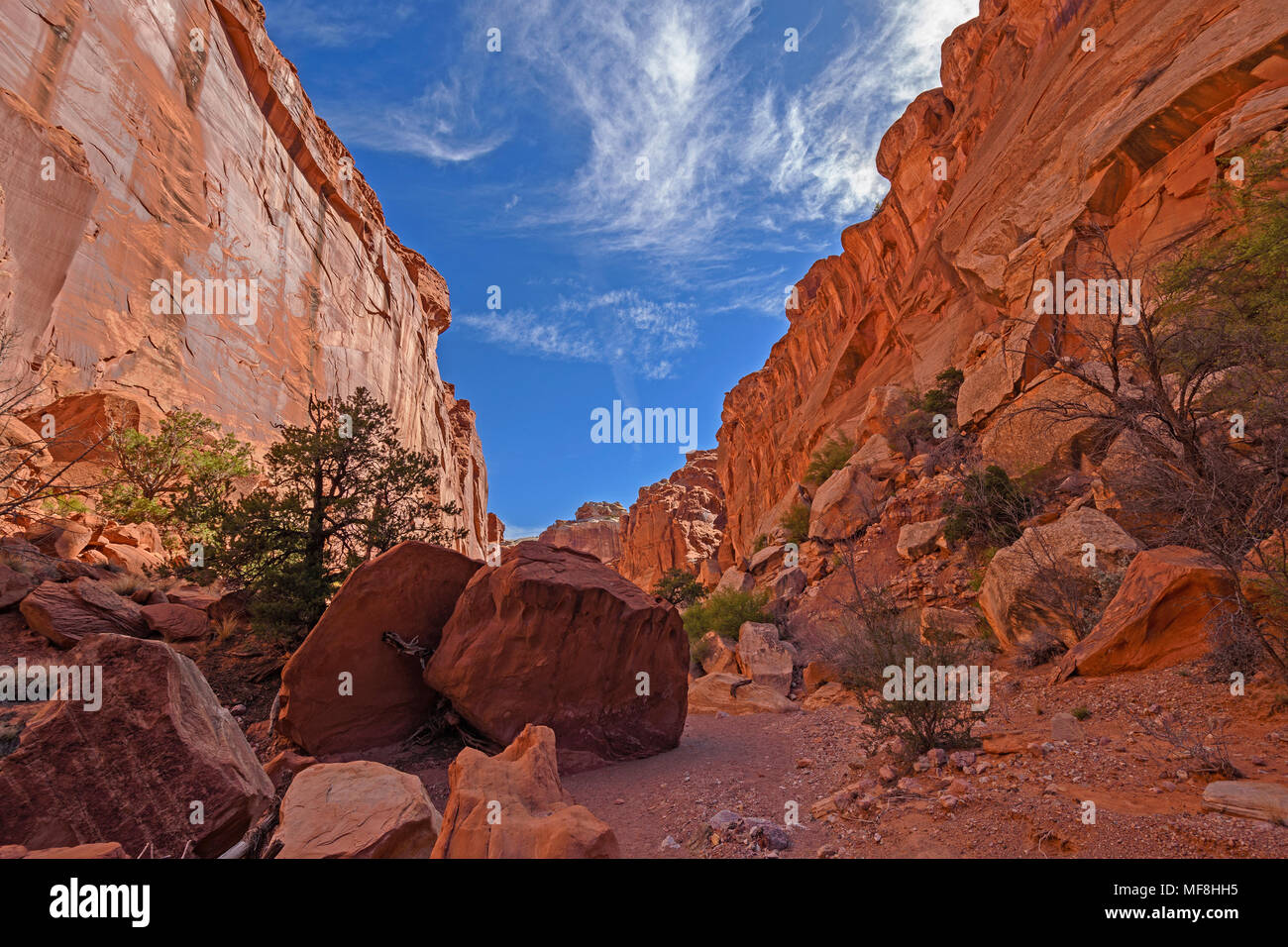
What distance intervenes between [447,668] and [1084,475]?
13.7 m

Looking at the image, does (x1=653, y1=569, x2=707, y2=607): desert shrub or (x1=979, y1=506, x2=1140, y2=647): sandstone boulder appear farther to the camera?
(x1=653, y1=569, x2=707, y2=607): desert shrub

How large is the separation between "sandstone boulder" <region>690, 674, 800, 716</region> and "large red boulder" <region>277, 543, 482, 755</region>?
610 cm

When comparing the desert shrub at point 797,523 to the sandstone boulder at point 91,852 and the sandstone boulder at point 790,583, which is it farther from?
the sandstone boulder at point 91,852

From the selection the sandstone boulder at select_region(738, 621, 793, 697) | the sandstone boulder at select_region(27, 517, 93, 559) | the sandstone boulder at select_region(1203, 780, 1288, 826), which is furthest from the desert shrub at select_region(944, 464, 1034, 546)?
the sandstone boulder at select_region(27, 517, 93, 559)

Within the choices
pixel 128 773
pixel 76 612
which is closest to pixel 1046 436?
pixel 128 773

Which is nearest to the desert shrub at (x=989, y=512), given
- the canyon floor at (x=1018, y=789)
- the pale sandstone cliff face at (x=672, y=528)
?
the canyon floor at (x=1018, y=789)

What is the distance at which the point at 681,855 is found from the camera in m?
4.63

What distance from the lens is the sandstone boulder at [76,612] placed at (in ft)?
26.8

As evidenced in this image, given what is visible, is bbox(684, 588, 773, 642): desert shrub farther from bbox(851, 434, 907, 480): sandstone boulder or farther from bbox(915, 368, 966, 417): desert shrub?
bbox(915, 368, 966, 417): desert shrub

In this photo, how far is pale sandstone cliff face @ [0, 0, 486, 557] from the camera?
16.1 m

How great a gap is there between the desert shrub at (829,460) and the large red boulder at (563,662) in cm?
1953

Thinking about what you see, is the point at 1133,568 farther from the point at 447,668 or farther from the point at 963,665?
the point at 447,668

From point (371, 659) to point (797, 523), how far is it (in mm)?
20000
